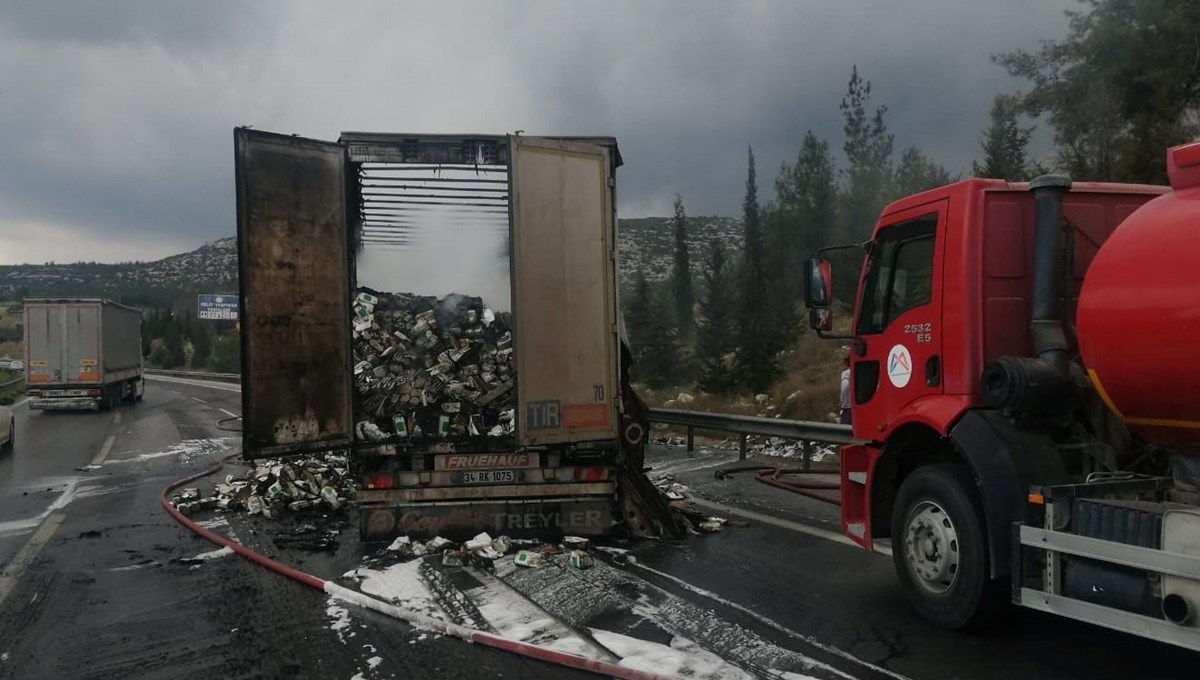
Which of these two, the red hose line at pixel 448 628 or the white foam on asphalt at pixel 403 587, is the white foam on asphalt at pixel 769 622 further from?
the white foam on asphalt at pixel 403 587

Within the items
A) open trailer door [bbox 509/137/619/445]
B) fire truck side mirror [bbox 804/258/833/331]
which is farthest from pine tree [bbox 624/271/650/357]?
fire truck side mirror [bbox 804/258/833/331]

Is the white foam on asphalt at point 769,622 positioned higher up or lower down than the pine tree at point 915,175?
lower down

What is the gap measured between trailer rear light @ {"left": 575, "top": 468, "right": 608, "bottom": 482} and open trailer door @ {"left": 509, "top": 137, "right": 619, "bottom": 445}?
0.32 m

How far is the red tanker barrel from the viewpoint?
3602 mm

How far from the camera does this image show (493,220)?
966 centimetres

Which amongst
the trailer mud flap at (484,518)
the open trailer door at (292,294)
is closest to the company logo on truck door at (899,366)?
the trailer mud flap at (484,518)

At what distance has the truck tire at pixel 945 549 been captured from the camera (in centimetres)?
455

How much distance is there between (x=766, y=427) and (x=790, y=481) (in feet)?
4.93

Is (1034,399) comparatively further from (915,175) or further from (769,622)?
(915,175)

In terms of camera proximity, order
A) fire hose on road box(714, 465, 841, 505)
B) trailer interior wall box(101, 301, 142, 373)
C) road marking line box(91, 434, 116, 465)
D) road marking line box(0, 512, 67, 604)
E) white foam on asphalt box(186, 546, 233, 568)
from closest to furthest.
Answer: road marking line box(0, 512, 67, 604) < white foam on asphalt box(186, 546, 233, 568) < fire hose on road box(714, 465, 841, 505) < road marking line box(91, 434, 116, 465) < trailer interior wall box(101, 301, 142, 373)

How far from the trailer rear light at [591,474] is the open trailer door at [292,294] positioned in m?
2.05

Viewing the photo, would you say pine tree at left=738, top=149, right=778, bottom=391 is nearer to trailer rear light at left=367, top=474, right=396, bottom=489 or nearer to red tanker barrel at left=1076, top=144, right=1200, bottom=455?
trailer rear light at left=367, top=474, right=396, bottom=489

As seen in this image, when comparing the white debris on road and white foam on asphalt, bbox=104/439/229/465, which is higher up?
the white debris on road

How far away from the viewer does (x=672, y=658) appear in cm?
445
